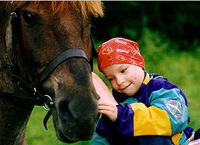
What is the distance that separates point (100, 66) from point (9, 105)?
0.74 m

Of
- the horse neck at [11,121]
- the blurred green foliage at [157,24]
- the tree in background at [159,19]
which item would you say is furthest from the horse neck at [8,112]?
the tree in background at [159,19]

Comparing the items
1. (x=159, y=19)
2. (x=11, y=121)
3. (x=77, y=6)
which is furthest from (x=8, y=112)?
(x=159, y=19)

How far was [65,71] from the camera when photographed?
2148 mm

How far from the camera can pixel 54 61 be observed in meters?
2.20

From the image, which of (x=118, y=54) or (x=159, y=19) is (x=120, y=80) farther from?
(x=159, y=19)

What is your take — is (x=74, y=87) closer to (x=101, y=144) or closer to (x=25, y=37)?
(x=25, y=37)

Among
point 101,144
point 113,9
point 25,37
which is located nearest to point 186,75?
point 101,144

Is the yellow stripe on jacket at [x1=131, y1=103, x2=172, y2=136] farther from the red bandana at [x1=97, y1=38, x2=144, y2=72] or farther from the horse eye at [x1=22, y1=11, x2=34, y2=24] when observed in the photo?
the horse eye at [x1=22, y1=11, x2=34, y2=24]

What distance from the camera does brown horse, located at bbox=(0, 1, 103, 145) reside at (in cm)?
210

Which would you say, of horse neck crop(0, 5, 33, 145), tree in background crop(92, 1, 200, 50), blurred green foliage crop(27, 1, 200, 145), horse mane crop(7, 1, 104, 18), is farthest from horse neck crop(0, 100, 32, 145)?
tree in background crop(92, 1, 200, 50)

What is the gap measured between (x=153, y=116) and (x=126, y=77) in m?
0.37

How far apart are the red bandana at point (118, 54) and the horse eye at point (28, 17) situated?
650mm

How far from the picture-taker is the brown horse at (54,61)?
2098mm

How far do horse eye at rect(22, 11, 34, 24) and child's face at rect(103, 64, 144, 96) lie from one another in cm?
69
